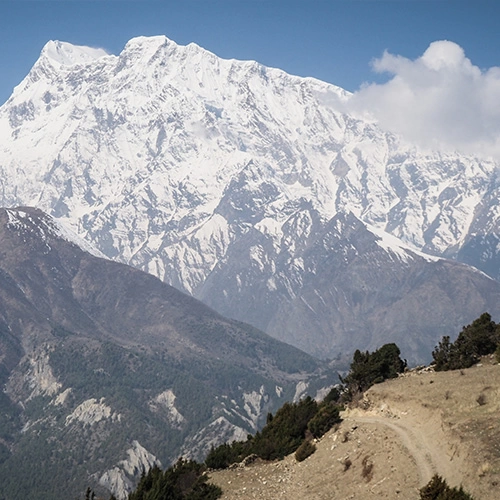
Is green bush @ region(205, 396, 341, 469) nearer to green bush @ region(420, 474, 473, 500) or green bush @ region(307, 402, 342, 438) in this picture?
green bush @ region(307, 402, 342, 438)

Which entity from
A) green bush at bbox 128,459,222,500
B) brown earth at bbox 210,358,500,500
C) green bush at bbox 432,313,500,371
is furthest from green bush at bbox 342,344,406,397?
green bush at bbox 128,459,222,500

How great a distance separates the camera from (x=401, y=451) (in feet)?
198

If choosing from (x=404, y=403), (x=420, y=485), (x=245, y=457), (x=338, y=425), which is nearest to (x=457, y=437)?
(x=420, y=485)

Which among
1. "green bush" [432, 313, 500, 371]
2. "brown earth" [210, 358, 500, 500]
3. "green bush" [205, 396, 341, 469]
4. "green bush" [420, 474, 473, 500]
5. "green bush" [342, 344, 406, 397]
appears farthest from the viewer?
"green bush" [432, 313, 500, 371]

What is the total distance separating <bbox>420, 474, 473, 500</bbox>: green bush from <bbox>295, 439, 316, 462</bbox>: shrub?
20356 millimetres

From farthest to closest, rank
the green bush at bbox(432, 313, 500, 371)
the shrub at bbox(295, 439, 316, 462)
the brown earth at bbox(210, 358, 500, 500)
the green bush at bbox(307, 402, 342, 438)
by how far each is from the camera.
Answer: the green bush at bbox(432, 313, 500, 371) → the green bush at bbox(307, 402, 342, 438) → the shrub at bbox(295, 439, 316, 462) → the brown earth at bbox(210, 358, 500, 500)

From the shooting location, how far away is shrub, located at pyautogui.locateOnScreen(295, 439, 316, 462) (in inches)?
2751

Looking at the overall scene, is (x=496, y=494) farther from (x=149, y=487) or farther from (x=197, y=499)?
(x=149, y=487)

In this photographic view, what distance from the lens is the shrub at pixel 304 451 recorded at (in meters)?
69.9

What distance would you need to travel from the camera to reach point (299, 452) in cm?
7025

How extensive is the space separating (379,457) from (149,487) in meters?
21.2

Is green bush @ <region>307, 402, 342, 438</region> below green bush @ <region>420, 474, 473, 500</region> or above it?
above

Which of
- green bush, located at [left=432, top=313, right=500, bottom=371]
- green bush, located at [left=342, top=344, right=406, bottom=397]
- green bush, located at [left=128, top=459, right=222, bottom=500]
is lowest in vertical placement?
green bush, located at [left=128, top=459, right=222, bottom=500]

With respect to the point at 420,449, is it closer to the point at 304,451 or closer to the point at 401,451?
the point at 401,451
